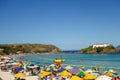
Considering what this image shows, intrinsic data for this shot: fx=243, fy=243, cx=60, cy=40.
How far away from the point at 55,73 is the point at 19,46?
16830cm

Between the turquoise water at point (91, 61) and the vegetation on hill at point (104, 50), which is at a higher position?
the vegetation on hill at point (104, 50)

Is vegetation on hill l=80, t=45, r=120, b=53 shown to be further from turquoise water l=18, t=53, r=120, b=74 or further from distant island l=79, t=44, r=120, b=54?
turquoise water l=18, t=53, r=120, b=74

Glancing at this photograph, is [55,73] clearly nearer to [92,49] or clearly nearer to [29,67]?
[29,67]

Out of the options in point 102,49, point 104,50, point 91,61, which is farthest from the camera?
point 102,49

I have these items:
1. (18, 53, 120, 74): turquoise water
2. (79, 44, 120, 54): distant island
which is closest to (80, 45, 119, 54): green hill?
(79, 44, 120, 54): distant island

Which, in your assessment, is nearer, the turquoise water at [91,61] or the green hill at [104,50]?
the turquoise water at [91,61]

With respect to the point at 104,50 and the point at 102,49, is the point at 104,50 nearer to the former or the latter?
the point at 104,50

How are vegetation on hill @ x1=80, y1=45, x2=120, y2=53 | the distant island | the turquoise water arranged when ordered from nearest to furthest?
the turquoise water
vegetation on hill @ x1=80, y1=45, x2=120, y2=53
the distant island

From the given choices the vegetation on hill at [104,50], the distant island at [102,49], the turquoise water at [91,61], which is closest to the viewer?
the turquoise water at [91,61]

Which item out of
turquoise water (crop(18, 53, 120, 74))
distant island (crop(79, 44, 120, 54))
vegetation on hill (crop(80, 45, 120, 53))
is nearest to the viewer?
turquoise water (crop(18, 53, 120, 74))

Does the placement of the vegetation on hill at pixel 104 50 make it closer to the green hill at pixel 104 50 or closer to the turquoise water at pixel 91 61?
the green hill at pixel 104 50

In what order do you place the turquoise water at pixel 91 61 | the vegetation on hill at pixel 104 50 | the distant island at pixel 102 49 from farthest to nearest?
the distant island at pixel 102 49
the vegetation on hill at pixel 104 50
the turquoise water at pixel 91 61

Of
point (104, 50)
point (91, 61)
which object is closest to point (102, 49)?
point (104, 50)

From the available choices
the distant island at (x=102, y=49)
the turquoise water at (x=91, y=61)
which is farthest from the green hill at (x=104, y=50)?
the turquoise water at (x=91, y=61)
